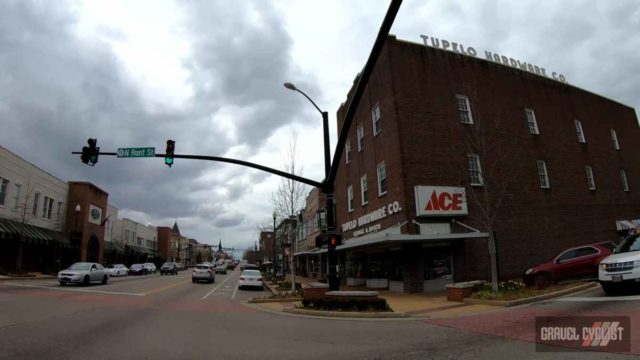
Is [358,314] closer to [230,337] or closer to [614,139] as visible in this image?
[230,337]

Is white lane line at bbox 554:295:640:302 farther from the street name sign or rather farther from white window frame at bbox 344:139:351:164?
white window frame at bbox 344:139:351:164

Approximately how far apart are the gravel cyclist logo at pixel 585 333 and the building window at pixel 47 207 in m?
48.1

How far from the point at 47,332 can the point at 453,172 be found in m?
19.4

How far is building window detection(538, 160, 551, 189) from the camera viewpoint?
27497 mm

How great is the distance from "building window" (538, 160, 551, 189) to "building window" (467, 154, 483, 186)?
201 inches

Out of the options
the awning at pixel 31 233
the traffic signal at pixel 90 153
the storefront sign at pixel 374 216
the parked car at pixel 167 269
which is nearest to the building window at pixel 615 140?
the storefront sign at pixel 374 216

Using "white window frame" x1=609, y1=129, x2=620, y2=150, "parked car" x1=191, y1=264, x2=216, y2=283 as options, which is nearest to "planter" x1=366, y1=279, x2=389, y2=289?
"parked car" x1=191, y1=264, x2=216, y2=283

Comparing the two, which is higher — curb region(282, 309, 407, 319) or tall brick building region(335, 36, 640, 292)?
tall brick building region(335, 36, 640, 292)

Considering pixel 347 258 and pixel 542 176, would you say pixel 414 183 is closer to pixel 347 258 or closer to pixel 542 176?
pixel 542 176

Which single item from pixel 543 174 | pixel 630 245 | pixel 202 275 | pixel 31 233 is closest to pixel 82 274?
pixel 202 275

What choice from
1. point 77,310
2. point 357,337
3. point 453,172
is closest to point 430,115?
point 453,172

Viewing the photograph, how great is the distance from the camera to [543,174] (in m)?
27.8

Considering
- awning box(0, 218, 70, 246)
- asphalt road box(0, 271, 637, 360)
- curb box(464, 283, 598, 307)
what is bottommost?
asphalt road box(0, 271, 637, 360)

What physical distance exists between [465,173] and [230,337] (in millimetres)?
17461
